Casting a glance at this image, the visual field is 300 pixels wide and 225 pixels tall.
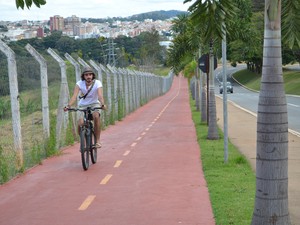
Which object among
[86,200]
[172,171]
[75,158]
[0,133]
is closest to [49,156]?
[75,158]

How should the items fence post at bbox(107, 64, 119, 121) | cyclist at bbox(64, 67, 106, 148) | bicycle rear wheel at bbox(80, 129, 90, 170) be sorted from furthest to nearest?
fence post at bbox(107, 64, 119, 121), cyclist at bbox(64, 67, 106, 148), bicycle rear wheel at bbox(80, 129, 90, 170)

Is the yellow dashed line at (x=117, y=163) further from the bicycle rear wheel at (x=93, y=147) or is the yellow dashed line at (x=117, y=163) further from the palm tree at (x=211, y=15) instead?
the palm tree at (x=211, y=15)

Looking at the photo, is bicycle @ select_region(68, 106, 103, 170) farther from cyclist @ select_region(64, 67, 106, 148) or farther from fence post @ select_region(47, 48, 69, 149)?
fence post @ select_region(47, 48, 69, 149)

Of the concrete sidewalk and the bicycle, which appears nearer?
the concrete sidewalk

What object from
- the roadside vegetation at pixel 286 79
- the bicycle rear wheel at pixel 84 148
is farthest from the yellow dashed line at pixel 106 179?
the roadside vegetation at pixel 286 79

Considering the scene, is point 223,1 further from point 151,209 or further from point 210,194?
point 210,194

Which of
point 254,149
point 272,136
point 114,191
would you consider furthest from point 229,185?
point 254,149

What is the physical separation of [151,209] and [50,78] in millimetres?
7709

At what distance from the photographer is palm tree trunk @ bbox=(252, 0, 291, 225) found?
4.92 m

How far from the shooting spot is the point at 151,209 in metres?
7.09

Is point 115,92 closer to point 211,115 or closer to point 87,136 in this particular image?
point 211,115

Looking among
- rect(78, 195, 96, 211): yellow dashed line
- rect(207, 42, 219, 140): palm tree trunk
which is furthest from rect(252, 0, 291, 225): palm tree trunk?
rect(207, 42, 219, 140): palm tree trunk

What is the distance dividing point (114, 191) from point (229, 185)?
174 centimetres

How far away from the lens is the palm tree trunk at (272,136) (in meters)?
4.92
